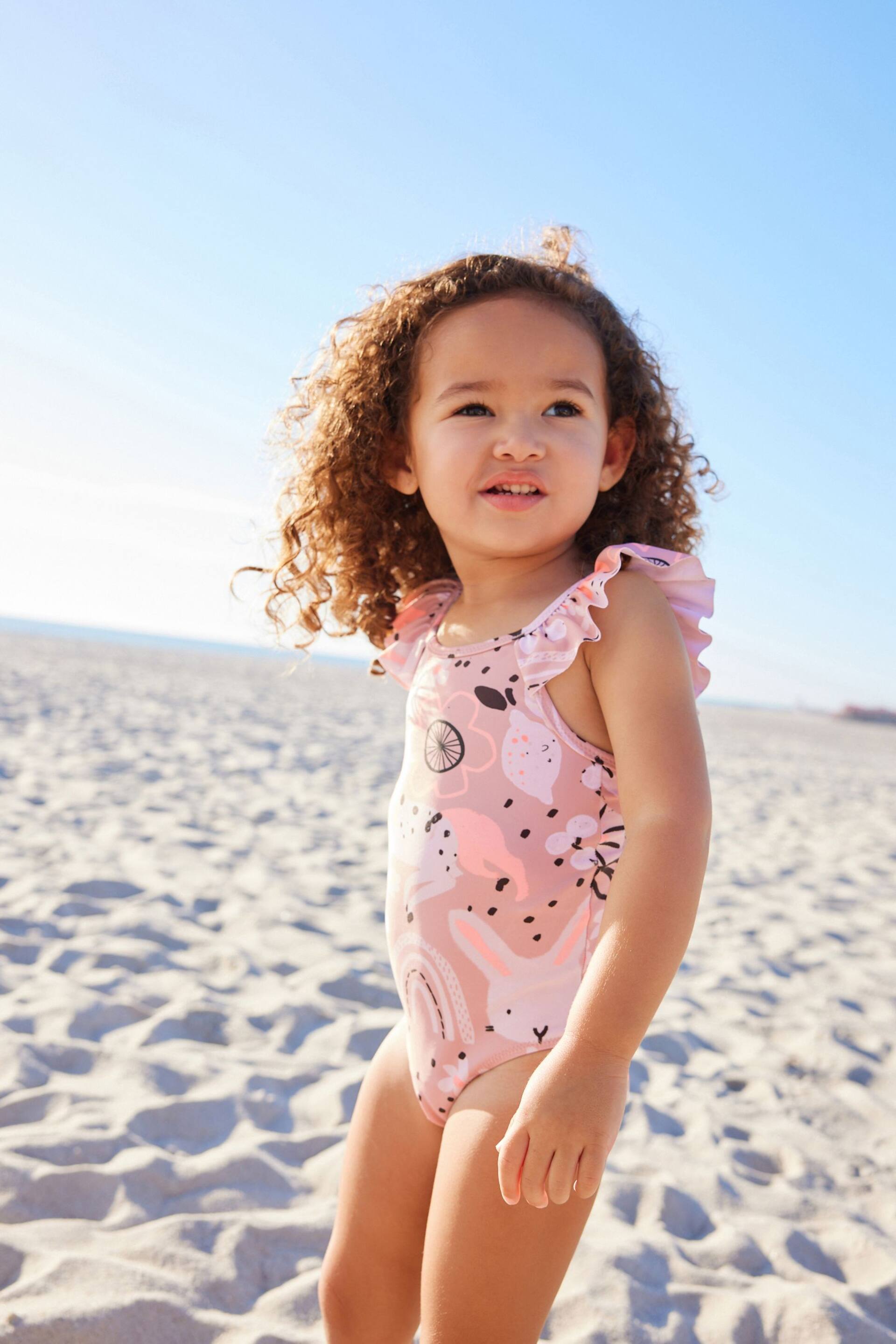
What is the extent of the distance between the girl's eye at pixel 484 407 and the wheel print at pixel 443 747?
536 millimetres

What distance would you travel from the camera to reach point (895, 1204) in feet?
8.78

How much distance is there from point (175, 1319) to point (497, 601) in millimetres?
1547

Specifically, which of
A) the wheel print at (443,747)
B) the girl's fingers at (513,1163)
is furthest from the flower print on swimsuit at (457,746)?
the girl's fingers at (513,1163)

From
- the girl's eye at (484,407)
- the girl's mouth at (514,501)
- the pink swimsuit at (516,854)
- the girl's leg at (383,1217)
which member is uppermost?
the girl's eye at (484,407)

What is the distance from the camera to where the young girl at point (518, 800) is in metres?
1.26

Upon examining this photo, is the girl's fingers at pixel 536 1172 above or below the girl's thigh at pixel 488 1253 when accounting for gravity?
above

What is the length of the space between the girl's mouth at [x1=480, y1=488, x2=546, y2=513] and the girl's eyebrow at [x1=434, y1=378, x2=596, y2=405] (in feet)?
0.60

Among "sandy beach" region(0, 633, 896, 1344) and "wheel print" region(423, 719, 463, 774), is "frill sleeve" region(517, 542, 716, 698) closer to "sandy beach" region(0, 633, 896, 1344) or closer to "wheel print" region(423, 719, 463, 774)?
"wheel print" region(423, 719, 463, 774)

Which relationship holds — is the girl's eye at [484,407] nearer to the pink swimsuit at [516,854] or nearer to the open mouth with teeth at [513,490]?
the open mouth with teeth at [513,490]

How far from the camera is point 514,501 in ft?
5.32

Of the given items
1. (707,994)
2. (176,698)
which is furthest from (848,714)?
(707,994)

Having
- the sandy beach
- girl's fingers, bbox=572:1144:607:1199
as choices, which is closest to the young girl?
girl's fingers, bbox=572:1144:607:1199

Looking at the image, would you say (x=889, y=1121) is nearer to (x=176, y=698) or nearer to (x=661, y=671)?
(x=661, y=671)

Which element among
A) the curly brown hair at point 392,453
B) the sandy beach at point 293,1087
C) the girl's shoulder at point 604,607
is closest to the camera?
the girl's shoulder at point 604,607
